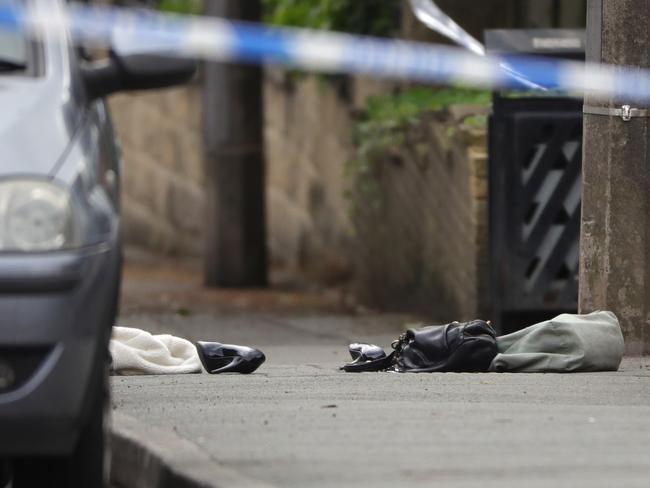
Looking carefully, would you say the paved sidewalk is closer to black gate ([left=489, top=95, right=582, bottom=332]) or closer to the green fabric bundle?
the green fabric bundle

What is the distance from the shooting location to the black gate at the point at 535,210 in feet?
36.5

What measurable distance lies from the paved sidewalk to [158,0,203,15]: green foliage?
532 inches

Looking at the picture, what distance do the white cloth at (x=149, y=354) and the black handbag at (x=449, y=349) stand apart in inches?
38.0

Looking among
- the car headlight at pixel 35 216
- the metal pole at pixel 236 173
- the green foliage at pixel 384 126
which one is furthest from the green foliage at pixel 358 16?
the car headlight at pixel 35 216

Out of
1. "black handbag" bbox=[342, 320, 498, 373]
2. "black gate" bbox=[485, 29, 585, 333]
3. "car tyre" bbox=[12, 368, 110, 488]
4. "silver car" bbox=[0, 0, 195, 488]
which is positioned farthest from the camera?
"black gate" bbox=[485, 29, 585, 333]

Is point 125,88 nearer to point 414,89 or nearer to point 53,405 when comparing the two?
point 53,405

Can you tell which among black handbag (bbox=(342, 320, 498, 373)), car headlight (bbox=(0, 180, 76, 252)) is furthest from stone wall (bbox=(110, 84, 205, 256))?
car headlight (bbox=(0, 180, 76, 252))

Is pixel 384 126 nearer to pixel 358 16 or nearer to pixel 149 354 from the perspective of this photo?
pixel 358 16

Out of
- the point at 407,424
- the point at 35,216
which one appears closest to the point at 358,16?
the point at 407,424

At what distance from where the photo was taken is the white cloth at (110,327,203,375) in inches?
309

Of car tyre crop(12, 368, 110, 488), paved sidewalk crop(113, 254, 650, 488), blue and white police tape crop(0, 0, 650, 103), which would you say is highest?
blue and white police tape crop(0, 0, 650, 103)

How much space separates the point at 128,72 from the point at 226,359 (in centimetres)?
287

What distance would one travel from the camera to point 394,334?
12234 millimetres

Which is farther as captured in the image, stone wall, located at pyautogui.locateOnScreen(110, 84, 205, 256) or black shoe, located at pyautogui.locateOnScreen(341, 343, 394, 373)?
stone wall, located at pyautogui.locateOnScreen(110, 84, 205, 256)
